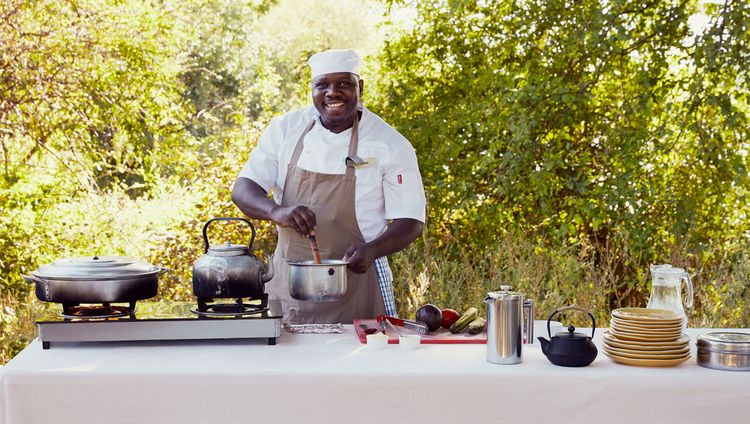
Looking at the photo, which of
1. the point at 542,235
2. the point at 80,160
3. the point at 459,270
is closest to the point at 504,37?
the point at 542,235

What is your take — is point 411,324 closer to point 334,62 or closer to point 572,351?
point 572,351

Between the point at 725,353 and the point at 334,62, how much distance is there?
1.73m

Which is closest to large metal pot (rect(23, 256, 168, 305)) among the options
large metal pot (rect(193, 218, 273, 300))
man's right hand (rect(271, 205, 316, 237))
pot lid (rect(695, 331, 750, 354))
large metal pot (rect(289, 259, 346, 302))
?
large metal pot (rect(193, 218, 273, 300))

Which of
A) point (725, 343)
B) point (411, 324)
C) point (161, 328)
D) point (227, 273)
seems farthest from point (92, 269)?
point (725, 343)

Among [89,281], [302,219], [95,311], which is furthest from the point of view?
[302,219]

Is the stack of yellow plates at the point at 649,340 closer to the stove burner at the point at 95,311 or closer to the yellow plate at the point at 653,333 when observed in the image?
the yellow plate at the point at 653,333

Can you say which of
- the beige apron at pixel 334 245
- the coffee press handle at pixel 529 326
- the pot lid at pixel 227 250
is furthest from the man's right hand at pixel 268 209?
the coffee press handle at pixel 529 326

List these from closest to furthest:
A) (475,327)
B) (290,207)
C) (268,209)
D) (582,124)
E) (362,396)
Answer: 1. (362,396)
2. (475,327)
3. (290,207)
4. (268,209)
5. (582,124)

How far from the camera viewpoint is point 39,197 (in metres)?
7.57

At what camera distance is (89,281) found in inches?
102

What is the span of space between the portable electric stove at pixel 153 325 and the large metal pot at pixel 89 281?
6 cm

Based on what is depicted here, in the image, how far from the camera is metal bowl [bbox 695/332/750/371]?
94.8 inches

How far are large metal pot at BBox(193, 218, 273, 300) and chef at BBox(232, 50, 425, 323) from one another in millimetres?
769

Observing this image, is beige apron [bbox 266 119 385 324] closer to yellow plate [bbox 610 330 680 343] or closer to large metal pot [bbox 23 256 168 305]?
large metal pot [bbox 23 256 168 305]
